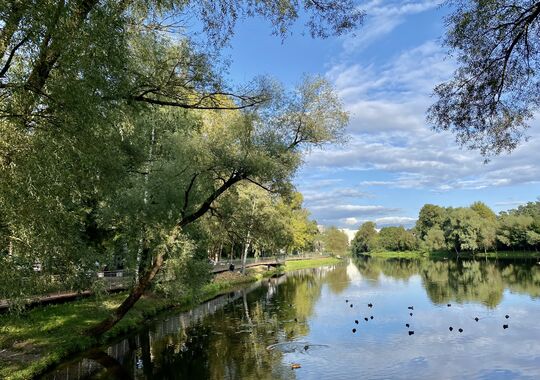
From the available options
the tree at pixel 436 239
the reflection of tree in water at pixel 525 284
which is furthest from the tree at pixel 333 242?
the reflection of tree in water at pixel 525 284

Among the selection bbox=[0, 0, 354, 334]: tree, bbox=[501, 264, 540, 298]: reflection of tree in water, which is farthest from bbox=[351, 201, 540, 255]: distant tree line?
bbox=[0, 0, 354, 334]: tree

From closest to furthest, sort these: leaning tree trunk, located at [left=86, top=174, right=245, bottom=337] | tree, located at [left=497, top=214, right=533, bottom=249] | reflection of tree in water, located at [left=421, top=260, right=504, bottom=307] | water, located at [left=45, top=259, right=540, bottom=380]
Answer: water, located at [left=45, top=259, right=540, bottom=380]
leaning tree trunk, located at [left=86, top=174, right=245, bottom=337]
reflection of tree in water, located at [left=421, top=260, right=504, bottom=307]
tree, located at [left=497, top=214, right=533, bottom=249]

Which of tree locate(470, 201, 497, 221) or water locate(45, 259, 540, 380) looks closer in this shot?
water locate(45, 259, 540, 380)

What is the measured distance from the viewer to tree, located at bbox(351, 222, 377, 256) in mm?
175875

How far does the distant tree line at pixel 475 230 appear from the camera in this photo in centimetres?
8569

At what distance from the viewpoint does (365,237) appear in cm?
18175

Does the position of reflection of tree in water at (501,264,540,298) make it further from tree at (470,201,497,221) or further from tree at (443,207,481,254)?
tree at (470,201,497,221)

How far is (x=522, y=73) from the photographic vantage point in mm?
7230

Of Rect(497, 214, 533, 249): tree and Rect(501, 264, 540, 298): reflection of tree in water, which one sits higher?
Rect(497, 214, 533, 249): tree

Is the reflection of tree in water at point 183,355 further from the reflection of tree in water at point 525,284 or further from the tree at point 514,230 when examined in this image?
the tree at point 514,230

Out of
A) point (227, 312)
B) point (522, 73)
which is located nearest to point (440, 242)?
point (227, 312)

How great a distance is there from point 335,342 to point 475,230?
274 ft

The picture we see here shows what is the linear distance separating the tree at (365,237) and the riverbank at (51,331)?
15638 cm

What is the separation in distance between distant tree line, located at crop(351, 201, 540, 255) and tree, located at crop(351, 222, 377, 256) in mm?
38308
